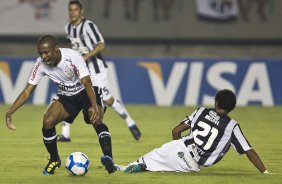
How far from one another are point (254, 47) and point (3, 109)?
7403mm

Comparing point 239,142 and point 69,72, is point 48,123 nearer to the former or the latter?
Answer: point 69,72

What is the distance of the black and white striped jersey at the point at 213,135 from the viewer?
30.5 feet

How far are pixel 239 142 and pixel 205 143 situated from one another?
0.34 m

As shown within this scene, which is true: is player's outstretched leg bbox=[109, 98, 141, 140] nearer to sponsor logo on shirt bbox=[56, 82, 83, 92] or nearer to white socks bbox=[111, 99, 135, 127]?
white socks bbox=[111, 99, 135, 127]

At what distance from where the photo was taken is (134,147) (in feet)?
40.5

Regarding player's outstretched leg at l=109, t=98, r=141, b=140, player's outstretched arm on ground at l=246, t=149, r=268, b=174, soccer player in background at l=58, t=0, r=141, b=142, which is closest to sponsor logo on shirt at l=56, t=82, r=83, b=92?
player's outstretched arm on ground at l=246, t=149, r=268, b=174

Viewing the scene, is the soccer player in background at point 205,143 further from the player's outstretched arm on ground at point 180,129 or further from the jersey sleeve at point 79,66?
the jersey sleeve at point 79,66

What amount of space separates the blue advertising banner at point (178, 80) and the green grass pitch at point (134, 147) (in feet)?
1.08

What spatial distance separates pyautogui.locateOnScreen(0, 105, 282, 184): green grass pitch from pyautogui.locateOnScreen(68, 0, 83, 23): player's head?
68.8 inches

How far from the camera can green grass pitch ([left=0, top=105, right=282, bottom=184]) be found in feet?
30.2

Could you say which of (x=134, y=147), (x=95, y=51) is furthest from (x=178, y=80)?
(x=134, y=147)

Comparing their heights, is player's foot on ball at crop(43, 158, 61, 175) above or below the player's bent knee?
below

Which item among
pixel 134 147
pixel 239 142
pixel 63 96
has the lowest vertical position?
pixel 134 147

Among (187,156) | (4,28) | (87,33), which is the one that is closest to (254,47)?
(4,28)
